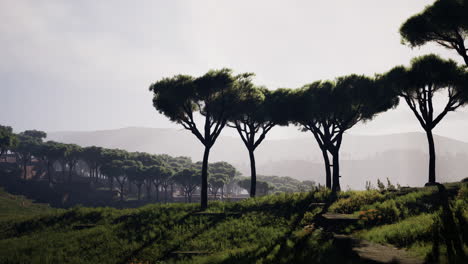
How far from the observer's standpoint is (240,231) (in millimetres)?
16281

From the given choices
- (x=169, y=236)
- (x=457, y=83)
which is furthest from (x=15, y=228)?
(x=457, y=83)

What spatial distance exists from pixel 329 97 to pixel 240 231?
60.5 feet

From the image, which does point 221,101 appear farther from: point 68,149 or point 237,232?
point 68,149

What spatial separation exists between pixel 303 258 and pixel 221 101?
2085 cm

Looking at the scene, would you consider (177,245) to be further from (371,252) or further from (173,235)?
(371,252)

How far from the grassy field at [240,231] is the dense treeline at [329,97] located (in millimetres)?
6052

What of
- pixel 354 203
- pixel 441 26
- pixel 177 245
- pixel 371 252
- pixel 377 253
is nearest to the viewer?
pixel 377 253

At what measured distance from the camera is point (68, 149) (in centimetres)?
8919

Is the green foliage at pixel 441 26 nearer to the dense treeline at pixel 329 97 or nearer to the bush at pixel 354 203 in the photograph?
→ the dense treeline at pixel 329 97

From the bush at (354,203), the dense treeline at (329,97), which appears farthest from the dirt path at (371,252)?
the dense treeline at (329,97)

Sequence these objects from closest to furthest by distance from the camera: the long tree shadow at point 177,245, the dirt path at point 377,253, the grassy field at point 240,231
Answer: the dirt path at point 377,253 → the grassy field at point 240,231 → the long tree shadow at point 177,245

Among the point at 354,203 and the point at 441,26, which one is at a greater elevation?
the point at 441,26

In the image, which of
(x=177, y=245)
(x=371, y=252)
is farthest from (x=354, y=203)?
(x=177, y=245)

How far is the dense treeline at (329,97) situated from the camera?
23.2m
